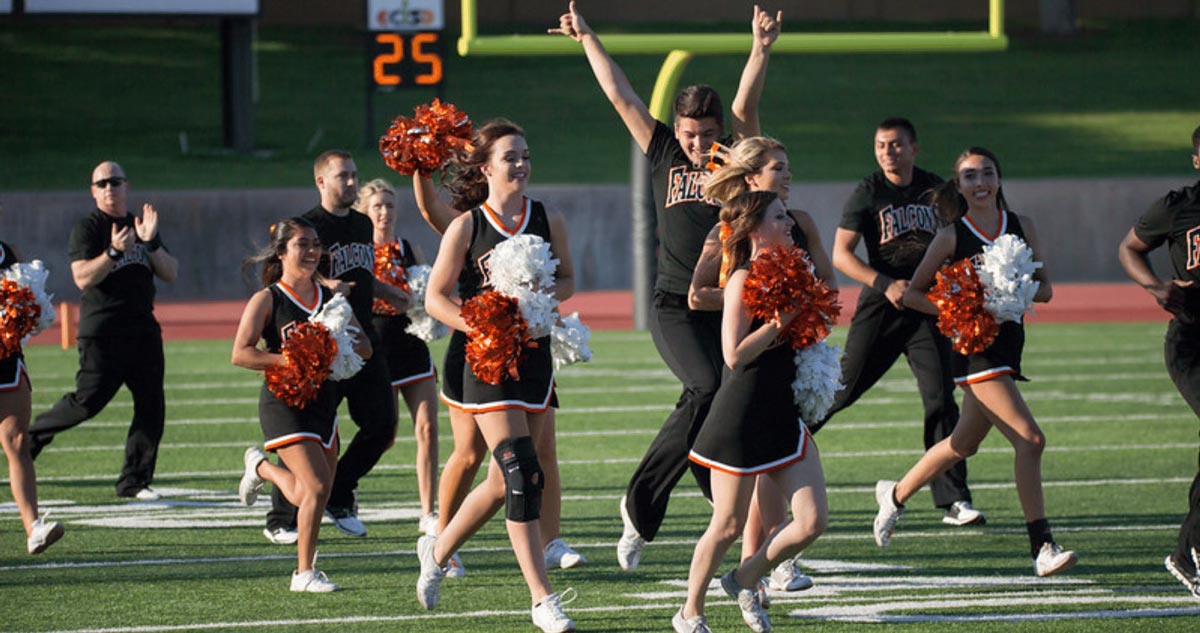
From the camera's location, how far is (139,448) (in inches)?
369

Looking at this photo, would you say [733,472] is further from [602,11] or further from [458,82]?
[458,82]

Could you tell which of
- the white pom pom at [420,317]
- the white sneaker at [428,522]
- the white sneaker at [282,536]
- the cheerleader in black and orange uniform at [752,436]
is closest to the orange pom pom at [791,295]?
the cheerleader in black and orange uniform at [752,436]

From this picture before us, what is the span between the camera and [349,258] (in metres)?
8.06

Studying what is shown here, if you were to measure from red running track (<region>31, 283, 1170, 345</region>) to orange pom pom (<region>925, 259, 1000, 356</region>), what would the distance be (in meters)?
11.3

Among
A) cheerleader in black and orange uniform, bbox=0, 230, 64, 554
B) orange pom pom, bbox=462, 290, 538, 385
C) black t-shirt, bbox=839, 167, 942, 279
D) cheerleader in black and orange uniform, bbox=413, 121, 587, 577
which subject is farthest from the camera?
black t-shirt, bbox=839, 167, 942, 279

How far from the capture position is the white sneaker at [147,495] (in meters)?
9.26

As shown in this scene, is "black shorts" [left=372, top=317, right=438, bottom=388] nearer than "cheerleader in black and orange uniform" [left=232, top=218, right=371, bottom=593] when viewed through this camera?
No

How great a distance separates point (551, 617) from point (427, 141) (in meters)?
1.89

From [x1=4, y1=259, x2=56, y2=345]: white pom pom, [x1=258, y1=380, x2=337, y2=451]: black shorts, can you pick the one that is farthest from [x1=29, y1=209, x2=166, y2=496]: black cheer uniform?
[x1=258, y1=380, x2=337, y2=451]: black shorts

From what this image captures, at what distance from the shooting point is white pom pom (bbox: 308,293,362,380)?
6980mm

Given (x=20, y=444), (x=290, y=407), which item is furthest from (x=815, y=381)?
(x=20, y=444)

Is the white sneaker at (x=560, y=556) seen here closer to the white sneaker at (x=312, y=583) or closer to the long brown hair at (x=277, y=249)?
the white sneaker at (x=312, y=583)

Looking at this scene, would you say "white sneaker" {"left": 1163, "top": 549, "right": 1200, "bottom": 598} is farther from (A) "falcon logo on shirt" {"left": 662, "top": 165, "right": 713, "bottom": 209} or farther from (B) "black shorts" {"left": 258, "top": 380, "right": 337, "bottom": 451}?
(B) "black shorts" {"left": 258, "top": 380, "right": 337, "bottom": 451}

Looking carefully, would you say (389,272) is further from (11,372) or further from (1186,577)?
(1186,577)
